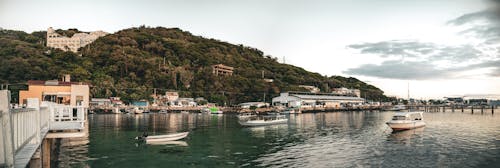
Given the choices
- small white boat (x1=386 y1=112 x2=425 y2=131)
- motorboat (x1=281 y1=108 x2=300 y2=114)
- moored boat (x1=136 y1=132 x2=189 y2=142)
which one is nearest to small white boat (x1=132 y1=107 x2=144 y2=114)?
motorboat (x1=281 y1=108 x2=300 y2=114)

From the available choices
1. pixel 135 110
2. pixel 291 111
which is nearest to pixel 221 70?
pixel 291 111

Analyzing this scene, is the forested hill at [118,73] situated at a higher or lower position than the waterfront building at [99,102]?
higher

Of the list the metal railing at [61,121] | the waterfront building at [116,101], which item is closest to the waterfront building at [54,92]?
the metal railing at [61,121]

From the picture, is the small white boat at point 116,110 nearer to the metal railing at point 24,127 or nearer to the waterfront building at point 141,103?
the waterfront building at point 141,103

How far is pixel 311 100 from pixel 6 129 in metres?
144

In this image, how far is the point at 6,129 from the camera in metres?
7.40

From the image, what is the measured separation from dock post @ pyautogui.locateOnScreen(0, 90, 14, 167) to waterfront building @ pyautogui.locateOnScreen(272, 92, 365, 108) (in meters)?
133

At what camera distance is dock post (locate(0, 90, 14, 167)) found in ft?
23.7

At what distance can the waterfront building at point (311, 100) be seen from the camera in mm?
141363

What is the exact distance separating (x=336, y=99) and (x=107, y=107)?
3960 inches

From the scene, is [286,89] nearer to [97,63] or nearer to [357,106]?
[357,106]

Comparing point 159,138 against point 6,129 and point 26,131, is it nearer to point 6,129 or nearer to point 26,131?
point 26,131

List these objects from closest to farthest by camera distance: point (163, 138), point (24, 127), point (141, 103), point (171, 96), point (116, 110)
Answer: point (24, 127), point (163, 138), point (116, 110), point (141, 103), point (171, 96)

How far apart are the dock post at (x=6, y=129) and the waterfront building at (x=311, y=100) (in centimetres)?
13313
